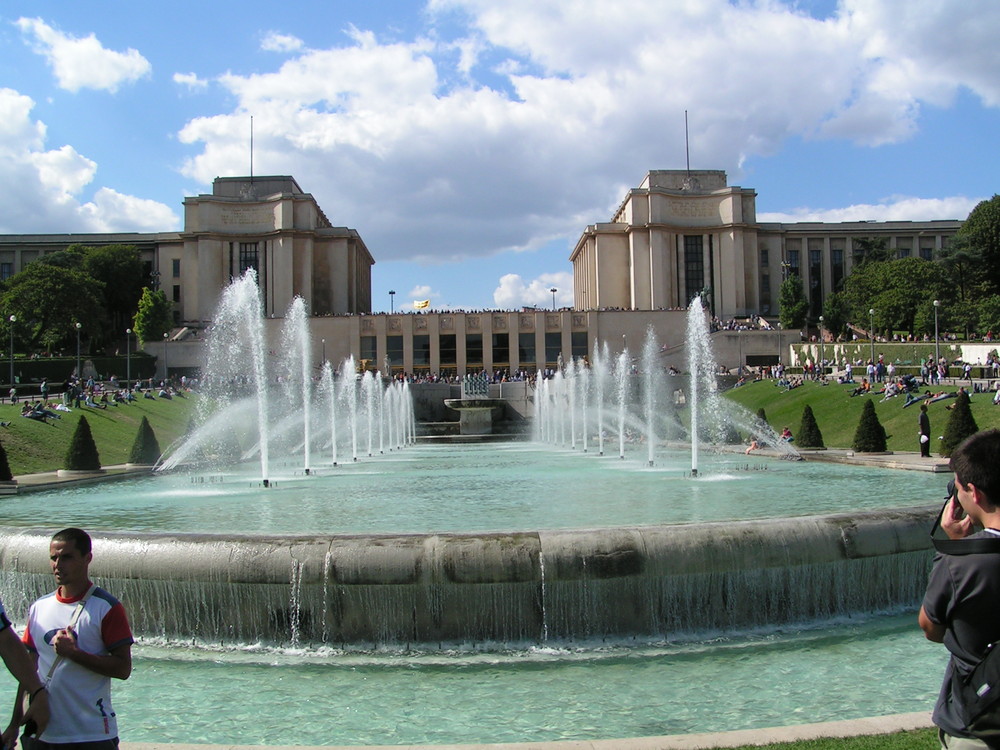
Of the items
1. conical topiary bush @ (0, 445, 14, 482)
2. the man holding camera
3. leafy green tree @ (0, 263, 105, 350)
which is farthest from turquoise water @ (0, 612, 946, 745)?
leafy green tree @ (0, 263, 105, 350)

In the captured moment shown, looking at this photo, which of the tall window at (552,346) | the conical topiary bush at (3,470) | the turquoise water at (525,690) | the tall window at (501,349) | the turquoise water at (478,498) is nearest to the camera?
the turquoise water at (525,690)

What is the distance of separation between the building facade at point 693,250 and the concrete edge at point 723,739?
9379 cm

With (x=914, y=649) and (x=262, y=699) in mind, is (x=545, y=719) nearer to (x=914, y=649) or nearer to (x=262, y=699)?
(x=262, y=699)

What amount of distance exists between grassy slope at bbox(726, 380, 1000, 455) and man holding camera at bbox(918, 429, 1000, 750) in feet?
90.7

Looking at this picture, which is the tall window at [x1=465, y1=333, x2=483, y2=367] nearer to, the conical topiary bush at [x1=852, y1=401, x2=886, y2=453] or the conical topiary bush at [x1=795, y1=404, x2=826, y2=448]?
the conical topiary bush at [x1=795, y1=404, x2=826, y2=448]

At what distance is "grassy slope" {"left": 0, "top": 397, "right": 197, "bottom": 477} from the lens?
3022cm

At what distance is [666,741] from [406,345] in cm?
8368

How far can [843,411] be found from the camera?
139 feet

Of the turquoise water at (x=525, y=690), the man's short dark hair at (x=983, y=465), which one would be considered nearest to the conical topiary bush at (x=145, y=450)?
the turquoise water at (x=525, y=690)

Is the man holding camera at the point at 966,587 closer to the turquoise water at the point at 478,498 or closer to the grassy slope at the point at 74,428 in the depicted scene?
the turquoise water at the point at 478,498

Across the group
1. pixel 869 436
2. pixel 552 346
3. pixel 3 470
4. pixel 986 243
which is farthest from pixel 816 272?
pixel 3 470

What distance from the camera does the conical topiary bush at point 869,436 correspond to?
1011 inches

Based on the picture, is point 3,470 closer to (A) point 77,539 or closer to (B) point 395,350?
(A) point 77,539

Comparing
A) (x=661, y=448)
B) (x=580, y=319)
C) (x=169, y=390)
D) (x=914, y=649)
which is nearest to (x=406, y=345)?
(x=580, y=319)
